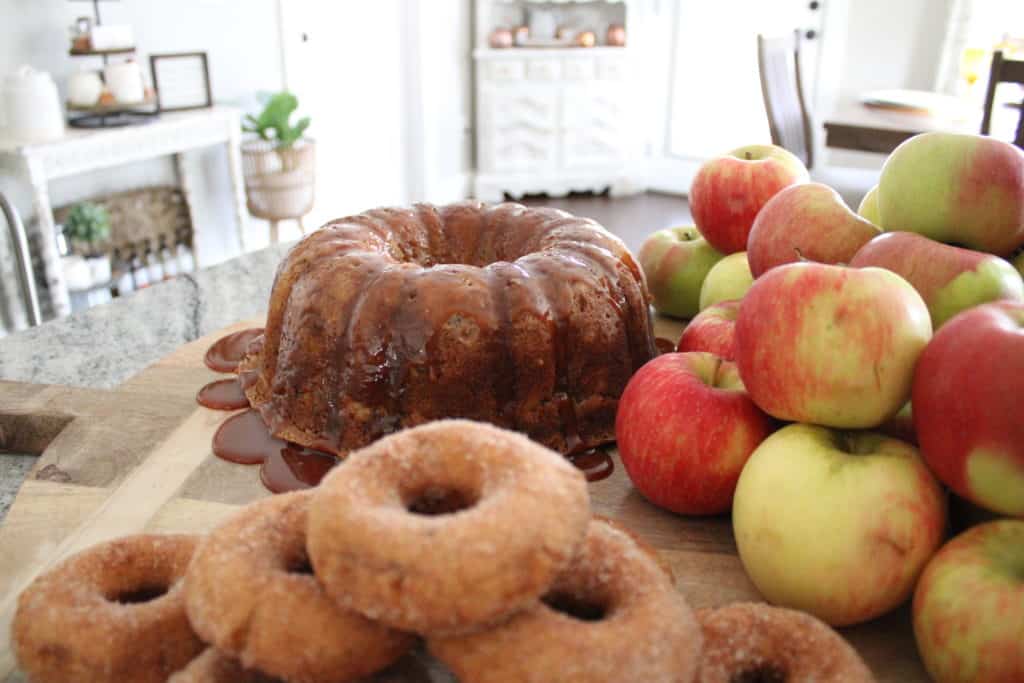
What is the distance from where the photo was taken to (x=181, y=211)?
13.6 ft

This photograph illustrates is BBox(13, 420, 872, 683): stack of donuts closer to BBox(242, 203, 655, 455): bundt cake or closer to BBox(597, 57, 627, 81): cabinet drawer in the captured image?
BBox(242, 203, 655, 455): bundt cake

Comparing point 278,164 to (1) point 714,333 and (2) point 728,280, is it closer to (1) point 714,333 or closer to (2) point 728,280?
(2) point 728,280

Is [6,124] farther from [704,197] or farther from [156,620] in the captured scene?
[156,620]

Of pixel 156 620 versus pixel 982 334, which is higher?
pixel 982 334

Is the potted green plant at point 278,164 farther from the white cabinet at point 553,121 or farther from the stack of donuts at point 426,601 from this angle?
the stack of donuts at point 426,601

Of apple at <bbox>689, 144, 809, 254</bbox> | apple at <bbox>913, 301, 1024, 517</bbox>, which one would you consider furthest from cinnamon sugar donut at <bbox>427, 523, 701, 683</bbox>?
apple at <bbox>689, 144, 809, 254</bbox>

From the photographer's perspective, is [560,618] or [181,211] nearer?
[560,618]

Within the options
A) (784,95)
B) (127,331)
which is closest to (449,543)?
(127,331)

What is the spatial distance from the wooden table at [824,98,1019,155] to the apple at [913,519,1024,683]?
2.21 metres

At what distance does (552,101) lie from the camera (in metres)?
5.51

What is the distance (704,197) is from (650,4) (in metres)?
4.38

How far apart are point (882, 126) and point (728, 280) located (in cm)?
165

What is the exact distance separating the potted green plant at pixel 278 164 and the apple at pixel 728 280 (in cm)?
280

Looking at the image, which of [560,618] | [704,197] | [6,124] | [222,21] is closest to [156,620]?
[560,618]
